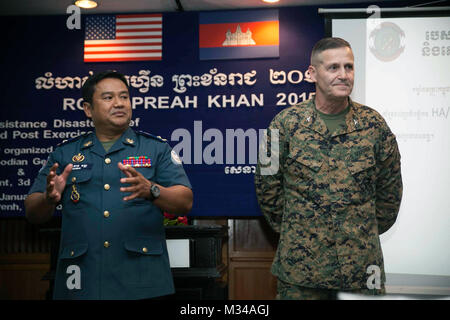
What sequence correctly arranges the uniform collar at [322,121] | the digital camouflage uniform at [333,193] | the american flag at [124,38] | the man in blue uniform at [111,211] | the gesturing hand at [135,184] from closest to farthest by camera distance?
the gesturing hand at [135,184] < the man in blue uniform at [111,211] < the digital camouflage uniform at [333,193] < the uniform collar at [322,121] < the american flag at [124,38]

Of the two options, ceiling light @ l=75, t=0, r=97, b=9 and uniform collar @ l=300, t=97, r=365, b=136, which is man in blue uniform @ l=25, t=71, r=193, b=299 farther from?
ceiling light @ l=75, t=0, r=97, b=9

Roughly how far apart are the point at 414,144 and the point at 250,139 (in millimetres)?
1326

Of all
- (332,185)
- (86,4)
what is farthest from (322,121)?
(86,4)

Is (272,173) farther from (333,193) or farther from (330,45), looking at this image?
(330,45)

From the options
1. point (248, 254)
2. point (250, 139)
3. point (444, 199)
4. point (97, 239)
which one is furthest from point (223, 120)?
point (97, 239)

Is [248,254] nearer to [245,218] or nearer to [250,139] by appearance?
[245,218]

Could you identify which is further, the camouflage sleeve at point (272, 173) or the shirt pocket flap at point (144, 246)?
the camouflage sleeve at point (272, 173)

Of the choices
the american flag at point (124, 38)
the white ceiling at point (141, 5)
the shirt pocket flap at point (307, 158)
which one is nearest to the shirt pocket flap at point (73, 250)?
the shirt pocket flap at point (307, 158)

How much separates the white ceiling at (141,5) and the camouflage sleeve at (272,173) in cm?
215

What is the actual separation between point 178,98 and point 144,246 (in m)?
2.38

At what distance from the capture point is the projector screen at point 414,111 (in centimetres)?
340

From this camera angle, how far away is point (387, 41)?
3.58m

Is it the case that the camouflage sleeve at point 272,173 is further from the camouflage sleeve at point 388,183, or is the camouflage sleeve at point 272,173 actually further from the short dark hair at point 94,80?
the short dark hair at point 94,80

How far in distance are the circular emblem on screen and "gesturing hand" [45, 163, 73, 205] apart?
2589mm
